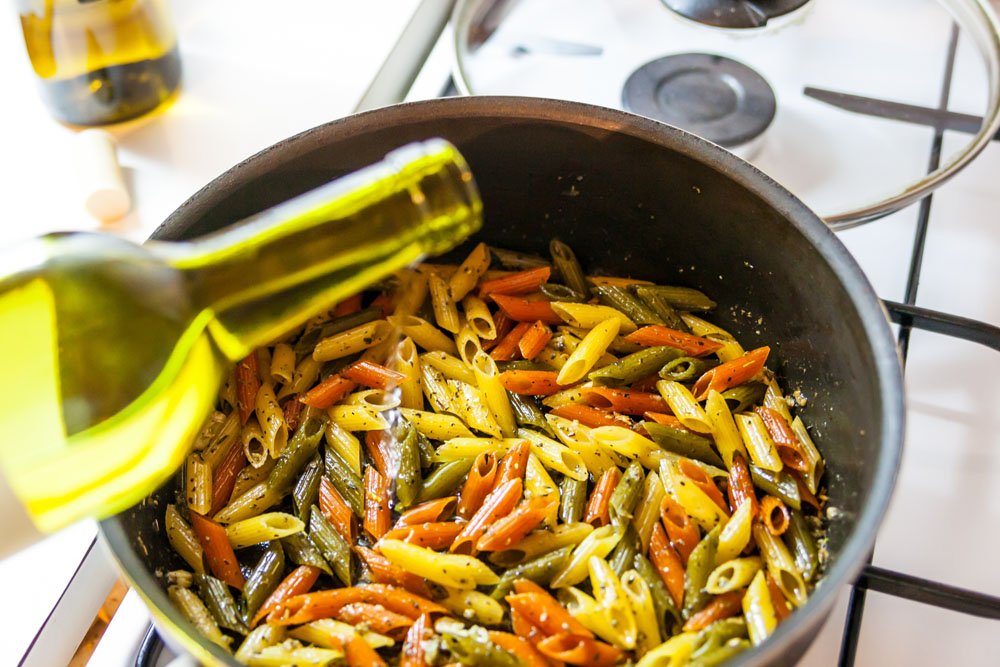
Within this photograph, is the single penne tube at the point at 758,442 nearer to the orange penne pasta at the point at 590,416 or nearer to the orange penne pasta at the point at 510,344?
the orange penne pasta at the point at 590,416

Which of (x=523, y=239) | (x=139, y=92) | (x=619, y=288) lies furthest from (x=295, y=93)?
(x=619, y=288)

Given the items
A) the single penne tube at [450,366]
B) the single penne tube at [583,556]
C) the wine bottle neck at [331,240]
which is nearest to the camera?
the wine bottle neck at [331,240]

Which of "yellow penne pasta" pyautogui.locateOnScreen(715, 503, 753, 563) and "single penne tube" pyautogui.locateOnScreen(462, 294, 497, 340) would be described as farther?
"single penne tube" pyautogui.locateOnScreen(462, 294, 497, 340)

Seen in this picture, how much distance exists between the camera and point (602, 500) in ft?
3.48

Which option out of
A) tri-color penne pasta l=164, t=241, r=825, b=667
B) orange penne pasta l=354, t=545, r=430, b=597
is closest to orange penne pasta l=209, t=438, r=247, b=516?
tri-color penne pasta l=164, t=241, r=825, b=667

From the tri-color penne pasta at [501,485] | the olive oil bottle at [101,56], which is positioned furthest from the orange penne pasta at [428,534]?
the olive oil bottle at [101,56]

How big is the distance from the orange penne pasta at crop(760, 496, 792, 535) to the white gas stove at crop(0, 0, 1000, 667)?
4.2 inches

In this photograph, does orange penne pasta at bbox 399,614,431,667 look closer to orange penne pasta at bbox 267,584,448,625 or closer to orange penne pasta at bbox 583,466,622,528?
orange penne pasta at bbox 267,584,448,625

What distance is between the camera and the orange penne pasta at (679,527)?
1017 mm

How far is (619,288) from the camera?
1.27 metres

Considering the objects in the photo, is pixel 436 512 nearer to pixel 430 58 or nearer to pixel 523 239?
pixel 523 239

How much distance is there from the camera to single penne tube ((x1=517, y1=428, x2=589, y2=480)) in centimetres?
108

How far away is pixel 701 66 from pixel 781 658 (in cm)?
104

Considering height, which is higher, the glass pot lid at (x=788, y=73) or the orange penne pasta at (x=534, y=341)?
the glass pot lid at (x=788, y=73)
